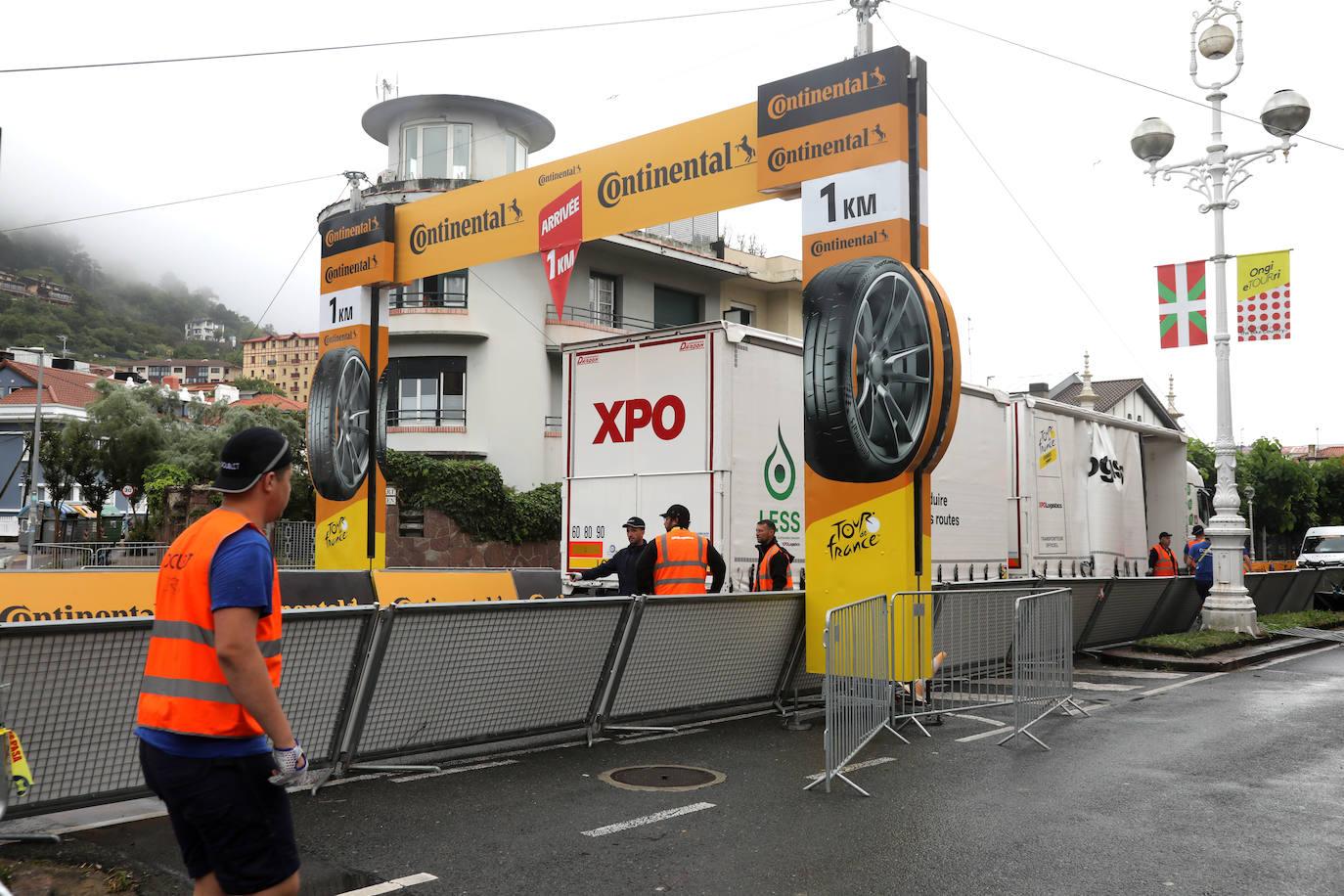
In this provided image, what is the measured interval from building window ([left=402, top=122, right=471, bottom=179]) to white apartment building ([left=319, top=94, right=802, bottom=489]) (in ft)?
0.11

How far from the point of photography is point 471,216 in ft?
50.1

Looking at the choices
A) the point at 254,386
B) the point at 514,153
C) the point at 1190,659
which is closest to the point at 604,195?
the point at 1190,659

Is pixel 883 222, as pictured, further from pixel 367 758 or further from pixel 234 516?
pixel 234 516

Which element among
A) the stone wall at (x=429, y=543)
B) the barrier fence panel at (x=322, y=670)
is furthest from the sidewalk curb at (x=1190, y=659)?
the stone wall at (x=429, y=543)

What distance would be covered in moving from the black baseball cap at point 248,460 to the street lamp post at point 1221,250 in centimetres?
1619

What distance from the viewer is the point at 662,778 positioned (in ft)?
23.7

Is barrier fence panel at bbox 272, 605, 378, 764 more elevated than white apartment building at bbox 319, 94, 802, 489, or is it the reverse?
white apartment building at bbox 319, 94, 802, 489

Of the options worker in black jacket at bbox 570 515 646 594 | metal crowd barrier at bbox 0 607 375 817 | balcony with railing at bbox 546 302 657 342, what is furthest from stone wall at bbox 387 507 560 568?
metal crowd barrier at bbox 0 607 375 817

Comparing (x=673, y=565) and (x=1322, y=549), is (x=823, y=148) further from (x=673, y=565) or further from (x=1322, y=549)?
(x=1322, y=549)

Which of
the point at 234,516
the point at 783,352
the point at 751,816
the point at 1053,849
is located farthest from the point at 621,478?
the point at 234,516

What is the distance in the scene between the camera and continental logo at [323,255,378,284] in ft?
54.1

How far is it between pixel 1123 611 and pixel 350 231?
12.9 meters

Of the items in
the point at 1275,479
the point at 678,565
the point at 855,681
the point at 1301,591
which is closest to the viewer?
the point at 855,681

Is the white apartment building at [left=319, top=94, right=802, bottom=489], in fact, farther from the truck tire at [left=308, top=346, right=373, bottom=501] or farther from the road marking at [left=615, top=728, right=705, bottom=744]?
the road marking at [left=615, top=728, right=705, bottom=744]
